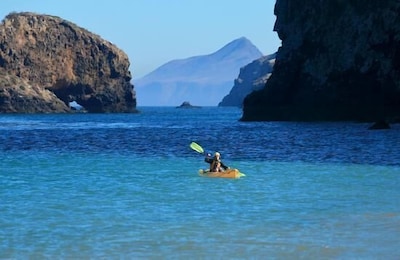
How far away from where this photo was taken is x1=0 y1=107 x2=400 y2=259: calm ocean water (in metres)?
21.3

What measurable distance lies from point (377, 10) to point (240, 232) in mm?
90494

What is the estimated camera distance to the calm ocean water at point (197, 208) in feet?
70.0

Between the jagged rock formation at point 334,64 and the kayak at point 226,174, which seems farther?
the jagged rock formation at point 334,64

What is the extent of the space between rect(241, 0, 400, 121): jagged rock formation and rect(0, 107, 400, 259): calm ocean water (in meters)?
53.8

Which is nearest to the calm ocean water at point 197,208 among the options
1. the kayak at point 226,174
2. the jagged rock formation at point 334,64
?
the kayak at point 226,174

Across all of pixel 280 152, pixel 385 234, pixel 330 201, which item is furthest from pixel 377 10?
pixel 385 234

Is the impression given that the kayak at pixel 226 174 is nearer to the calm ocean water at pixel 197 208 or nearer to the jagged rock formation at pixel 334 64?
the calm ocean water at pixel 197 208

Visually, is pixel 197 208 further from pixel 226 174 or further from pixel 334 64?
pixel 334 64

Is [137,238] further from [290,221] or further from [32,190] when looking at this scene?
[32,190]

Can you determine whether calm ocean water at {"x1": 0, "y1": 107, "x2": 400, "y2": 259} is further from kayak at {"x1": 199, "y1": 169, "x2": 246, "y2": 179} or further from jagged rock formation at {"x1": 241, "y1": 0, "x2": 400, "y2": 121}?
jagged rock formation at {"x1": 241, "y1": 0, "x2": 400, "y2": 121}

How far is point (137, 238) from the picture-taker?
22.6 meters

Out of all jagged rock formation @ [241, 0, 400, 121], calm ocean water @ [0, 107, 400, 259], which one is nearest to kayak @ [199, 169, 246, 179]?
calm ocean water @ [0, 107, 400, 259]

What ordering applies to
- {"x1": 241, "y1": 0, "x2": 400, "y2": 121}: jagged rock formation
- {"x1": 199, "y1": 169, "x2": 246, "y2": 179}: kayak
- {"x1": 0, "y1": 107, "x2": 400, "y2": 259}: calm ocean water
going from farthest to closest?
{"x1": 241, "y1": 0, "x2": 400, "y2": 121}: jagged rock formation, {"x1": 199, "y1": 169, "x2": 246, "y2": 179}: kayak, {"x1": 0, "y1": 107, "x2": 400, "y2": 259}: calm ocean water

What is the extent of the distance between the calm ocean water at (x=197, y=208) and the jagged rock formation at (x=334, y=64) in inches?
2117
